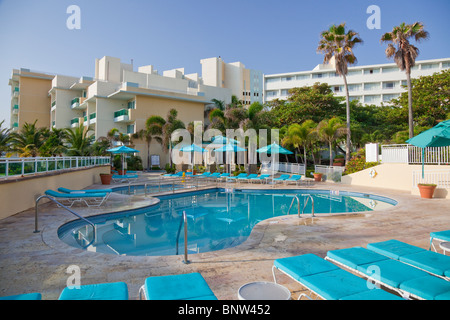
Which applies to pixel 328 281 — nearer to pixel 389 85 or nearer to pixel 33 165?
pixel 33 165

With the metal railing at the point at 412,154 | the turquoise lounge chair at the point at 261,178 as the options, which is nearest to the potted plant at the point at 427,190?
the metal railing at the point at 412,154

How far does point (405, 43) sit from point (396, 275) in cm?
2078

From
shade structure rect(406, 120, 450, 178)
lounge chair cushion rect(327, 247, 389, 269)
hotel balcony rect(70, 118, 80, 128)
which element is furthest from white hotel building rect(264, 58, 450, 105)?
lounge chair cushion rect(327, 247, 389, 269)

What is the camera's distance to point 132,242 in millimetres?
7117

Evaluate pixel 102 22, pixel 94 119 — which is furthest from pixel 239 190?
pixel 94 119

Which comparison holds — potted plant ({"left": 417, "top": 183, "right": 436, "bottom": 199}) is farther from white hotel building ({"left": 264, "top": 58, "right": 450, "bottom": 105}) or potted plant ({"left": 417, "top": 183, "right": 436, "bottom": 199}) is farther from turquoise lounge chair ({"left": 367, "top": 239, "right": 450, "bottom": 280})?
white hotel building ({"left": 264, "top": 58, "right": 450, "bottom": 105})

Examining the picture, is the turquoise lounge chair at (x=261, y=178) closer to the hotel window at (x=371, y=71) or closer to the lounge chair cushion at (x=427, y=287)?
the lounge chair cushion at (x=427, y=287)

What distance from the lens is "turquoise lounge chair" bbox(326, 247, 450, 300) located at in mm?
2543

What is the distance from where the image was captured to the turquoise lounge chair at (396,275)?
2.54 meters

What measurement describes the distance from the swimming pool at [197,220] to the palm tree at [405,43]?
33.0 feet

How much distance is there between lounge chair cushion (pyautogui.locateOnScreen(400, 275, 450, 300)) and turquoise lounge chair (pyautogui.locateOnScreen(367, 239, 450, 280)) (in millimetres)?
424

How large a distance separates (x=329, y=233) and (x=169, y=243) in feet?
13.1
